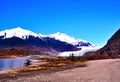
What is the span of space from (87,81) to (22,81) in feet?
25.1

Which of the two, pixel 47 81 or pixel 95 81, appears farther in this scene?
pixel 47 81

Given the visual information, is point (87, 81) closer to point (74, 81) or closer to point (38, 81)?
point (74, 81)

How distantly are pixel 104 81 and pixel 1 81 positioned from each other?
13.1 metres

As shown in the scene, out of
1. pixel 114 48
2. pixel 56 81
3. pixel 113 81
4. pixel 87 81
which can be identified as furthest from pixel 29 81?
pixel 114 48

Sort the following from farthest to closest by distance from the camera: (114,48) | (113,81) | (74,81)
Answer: (114,48), (74,81), (113,81)

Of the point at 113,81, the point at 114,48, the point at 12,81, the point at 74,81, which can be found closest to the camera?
the point at 113,81

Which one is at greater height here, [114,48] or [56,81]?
[114,48]

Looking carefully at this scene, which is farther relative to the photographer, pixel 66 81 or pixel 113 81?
pixel 66 81

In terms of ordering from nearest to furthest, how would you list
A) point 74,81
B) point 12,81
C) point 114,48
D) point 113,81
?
point 113,81, point 74,81, point 12,81, point 114,48

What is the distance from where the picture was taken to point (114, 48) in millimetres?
183250

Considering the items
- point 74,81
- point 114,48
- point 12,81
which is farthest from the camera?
point 114,48

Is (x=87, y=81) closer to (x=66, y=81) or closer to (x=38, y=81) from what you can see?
(x=66, y=81)

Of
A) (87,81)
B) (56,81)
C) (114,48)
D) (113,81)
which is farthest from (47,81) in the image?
(114,48)

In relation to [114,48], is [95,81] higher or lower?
lower
